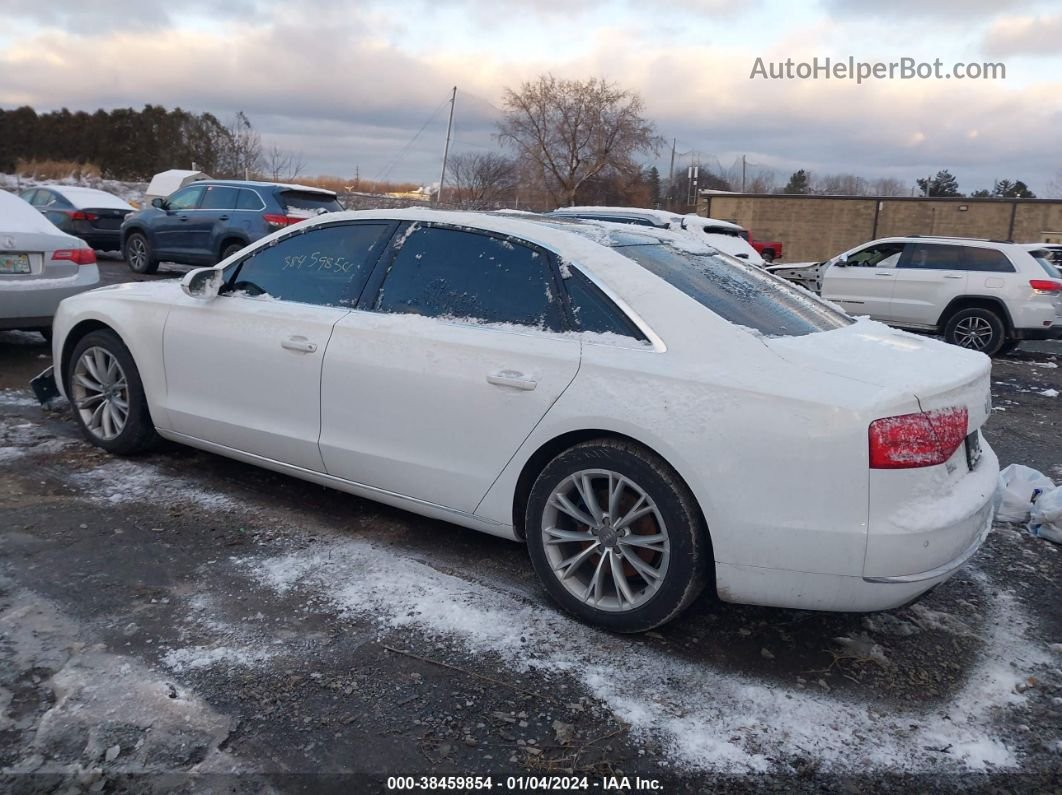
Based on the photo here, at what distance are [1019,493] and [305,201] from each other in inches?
428

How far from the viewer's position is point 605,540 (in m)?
3.24

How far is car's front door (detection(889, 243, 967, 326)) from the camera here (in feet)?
39.1

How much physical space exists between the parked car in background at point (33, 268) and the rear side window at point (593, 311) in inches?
214

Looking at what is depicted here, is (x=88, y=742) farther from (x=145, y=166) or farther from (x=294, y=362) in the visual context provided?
(x=145, y=166)

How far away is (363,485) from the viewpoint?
13.1 feet

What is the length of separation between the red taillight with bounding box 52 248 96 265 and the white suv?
32.9ft

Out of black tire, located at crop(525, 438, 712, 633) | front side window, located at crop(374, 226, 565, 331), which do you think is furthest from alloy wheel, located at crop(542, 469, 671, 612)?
front side window, located at crop(374, 226, 565, 331)

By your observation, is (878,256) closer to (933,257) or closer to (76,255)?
(933,257)

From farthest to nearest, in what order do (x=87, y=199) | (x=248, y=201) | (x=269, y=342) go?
(x=87, y=199) → (x=248, y=201) → (x=269, y=342)

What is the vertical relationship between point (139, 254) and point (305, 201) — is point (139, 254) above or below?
below

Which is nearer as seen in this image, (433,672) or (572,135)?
(433,672)

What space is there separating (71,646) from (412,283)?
6.57ft

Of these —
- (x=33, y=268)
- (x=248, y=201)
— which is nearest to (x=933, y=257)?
(x=248, y=201)

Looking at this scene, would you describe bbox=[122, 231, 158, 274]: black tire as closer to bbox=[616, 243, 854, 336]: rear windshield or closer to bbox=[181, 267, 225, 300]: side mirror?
bbox=[181, 267, 225, 300]: side mirror
